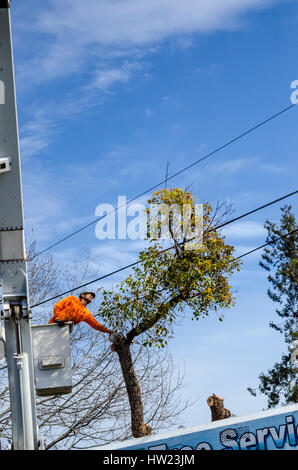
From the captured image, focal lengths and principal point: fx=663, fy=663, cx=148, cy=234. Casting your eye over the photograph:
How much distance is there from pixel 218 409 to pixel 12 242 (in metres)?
6.48

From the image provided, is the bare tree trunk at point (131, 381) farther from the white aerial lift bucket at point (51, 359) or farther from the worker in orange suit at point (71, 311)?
the white aerial lift bucket at point (51, 359)

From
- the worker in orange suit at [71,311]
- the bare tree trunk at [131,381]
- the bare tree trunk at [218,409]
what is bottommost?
the bare tree trunk at [218,409]

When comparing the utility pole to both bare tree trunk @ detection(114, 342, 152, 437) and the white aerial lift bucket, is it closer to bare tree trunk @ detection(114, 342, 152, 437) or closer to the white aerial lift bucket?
the white aerial lift bucket

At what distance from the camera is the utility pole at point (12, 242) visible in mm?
9914

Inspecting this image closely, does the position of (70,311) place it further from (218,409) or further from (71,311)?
(218,409)

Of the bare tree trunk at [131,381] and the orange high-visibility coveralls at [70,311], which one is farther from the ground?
the orange high-visibility coveralls at [70,311]

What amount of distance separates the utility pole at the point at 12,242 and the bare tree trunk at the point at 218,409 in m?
5.35

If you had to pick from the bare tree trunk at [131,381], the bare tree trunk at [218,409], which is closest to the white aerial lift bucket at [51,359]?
the bare tree trunk at [218,409]
